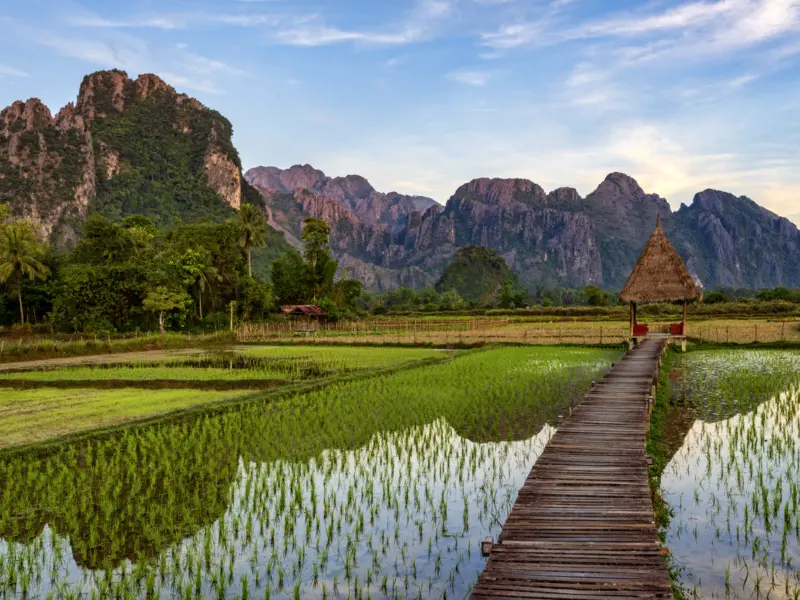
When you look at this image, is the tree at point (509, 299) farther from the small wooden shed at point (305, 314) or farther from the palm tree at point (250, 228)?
the small wooden shed at point (305, 314)

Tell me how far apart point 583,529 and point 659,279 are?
20.5 m

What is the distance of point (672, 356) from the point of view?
2244 cm

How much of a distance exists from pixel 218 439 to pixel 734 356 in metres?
18.5

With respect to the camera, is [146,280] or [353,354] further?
[146,280]

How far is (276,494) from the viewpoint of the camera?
23.4ft

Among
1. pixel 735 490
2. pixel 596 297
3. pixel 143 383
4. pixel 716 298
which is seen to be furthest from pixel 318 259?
pixel 735 490

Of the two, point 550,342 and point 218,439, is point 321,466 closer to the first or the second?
point 218,439

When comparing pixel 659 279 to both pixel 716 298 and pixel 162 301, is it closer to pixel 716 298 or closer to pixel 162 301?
pixel 162 301

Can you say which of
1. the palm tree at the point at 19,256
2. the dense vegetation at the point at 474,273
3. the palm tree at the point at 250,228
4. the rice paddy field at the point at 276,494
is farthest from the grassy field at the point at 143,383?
the dense vegetation at the point at 474,273

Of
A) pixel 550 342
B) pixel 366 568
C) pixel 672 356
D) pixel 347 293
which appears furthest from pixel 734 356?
pixel 347 293

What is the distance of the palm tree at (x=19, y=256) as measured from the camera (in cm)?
4000

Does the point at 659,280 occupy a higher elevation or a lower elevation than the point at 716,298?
higher

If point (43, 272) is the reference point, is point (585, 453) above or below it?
below

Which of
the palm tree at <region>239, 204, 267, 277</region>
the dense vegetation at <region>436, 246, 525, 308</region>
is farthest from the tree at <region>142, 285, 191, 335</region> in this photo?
the dense vegetation at <region>436, 246, 525, 308</region>
